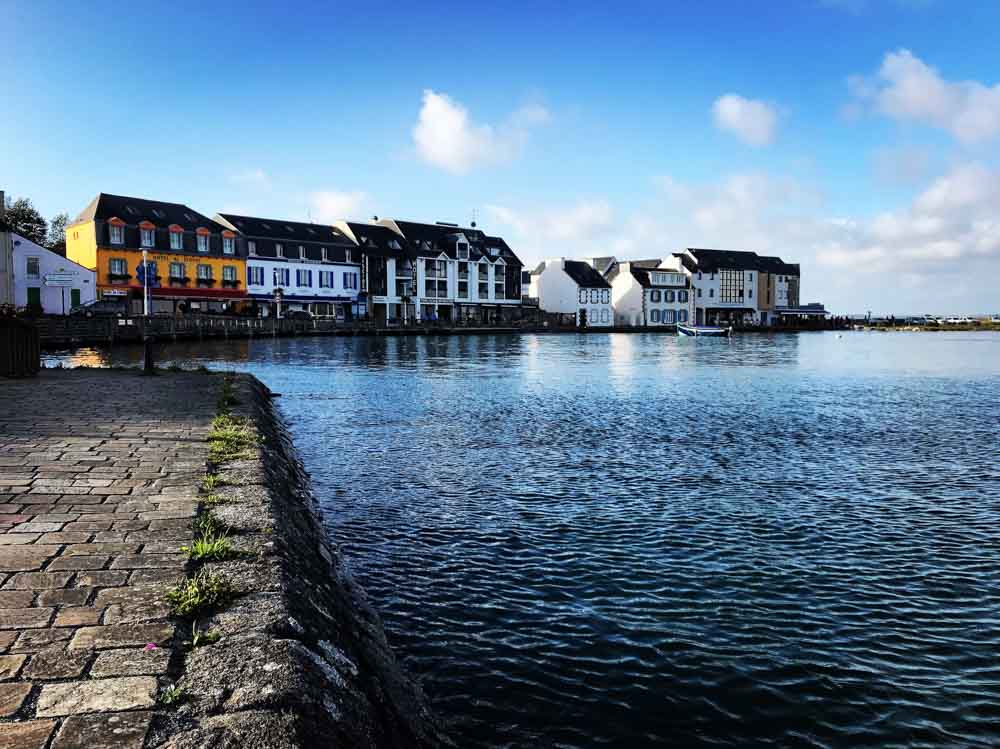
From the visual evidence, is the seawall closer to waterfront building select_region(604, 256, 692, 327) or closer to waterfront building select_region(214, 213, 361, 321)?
waterfront building select_region(214, 213, 361, 321)

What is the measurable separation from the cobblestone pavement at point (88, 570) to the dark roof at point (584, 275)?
105325mm

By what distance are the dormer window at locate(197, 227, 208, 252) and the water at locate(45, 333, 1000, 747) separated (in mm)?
66807

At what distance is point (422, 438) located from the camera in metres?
17.7

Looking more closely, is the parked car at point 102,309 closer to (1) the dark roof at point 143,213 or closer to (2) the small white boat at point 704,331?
(1) the dark roof at point 143,213

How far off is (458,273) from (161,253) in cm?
3963

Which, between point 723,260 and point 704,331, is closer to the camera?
point 704,331

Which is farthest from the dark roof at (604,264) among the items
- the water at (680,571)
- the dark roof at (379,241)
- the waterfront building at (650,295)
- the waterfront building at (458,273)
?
the water at (680,571)

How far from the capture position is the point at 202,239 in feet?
266

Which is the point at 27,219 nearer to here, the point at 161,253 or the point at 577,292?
the point at 161,253

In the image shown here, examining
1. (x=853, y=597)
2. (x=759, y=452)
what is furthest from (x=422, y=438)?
(x=853, y=597)

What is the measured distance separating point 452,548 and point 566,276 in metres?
108

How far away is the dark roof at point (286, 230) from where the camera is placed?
8675 cm

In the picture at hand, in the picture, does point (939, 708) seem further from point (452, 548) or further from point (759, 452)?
point (759, 452)

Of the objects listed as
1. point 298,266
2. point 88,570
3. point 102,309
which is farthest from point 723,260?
point 88,570
